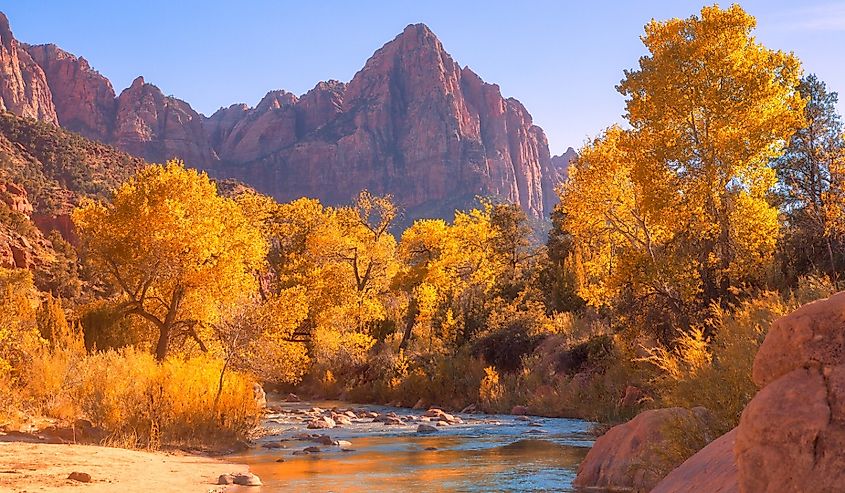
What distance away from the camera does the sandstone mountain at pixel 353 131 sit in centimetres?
17012

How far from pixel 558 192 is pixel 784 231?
7.29 meters

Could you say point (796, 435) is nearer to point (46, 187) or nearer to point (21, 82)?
point (46, 187)

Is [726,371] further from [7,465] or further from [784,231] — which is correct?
[784,231]

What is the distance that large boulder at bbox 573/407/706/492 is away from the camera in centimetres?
934

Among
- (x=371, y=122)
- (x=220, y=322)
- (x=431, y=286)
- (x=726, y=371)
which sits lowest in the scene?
(x=726, y=371)

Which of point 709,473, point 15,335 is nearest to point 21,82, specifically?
point 15,335

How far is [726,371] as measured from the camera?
907 centimetres

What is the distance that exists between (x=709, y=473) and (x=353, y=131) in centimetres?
17822

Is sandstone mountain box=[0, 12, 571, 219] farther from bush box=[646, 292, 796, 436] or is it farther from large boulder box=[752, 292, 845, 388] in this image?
large boulder box=[752, 292, 845, 388]

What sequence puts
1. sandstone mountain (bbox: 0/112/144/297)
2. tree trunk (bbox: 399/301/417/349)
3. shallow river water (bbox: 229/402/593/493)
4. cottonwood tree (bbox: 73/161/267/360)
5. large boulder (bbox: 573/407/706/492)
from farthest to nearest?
1. sandstone mountain (bbox: 0/112/144/297)
2. tree trunk (bbox: 399/301/417/349)
3. cottonwood tree (bbox: 73/161/267/360)
4. shallow river water (bbox: 229/402/593/493)
5. large boulder (bbox: 573/407/706/492)

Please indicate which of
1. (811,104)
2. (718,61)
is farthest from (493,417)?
(811,104)

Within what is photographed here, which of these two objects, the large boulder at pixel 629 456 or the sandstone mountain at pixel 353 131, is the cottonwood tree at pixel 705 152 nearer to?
the large boulder at pixel 629 456

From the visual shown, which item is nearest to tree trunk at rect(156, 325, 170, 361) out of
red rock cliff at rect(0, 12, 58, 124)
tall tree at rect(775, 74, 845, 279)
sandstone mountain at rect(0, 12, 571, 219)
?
tall tree at rect(775, 74, 845, 279)

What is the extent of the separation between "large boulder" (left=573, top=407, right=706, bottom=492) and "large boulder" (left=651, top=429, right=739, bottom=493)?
265cm
